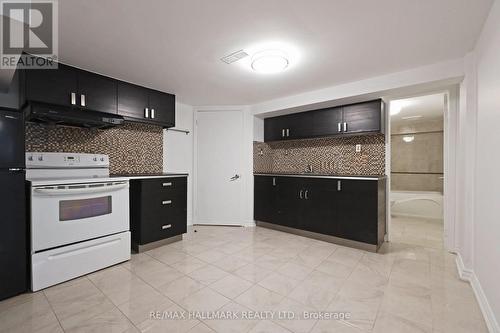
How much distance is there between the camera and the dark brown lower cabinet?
9.34ft

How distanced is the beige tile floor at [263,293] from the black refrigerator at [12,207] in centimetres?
19

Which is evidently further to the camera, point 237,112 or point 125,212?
point 237,112

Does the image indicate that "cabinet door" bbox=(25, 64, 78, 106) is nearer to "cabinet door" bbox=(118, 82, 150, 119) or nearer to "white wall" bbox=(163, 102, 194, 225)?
"cabinet door" bbox=(118, 82, 150, 119)

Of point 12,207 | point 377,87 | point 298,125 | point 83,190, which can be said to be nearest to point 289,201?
point 298,125

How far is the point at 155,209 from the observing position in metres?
2.93

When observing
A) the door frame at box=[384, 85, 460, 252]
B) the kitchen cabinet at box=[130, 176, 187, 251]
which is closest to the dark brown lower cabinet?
the door frame at box=[384, 85, 460, 252]

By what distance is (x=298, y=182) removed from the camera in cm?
350

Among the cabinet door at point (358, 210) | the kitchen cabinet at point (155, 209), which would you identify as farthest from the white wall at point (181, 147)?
the cabinet door at point (358, 210)

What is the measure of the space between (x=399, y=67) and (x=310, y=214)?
217cm

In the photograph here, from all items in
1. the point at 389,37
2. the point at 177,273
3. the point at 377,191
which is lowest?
the point at 177,273

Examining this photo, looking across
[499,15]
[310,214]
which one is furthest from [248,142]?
[499,15]

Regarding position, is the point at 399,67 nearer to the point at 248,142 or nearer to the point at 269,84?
the point at 269,84

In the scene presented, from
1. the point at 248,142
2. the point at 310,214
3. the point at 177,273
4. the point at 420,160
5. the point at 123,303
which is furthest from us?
the point at 420,160

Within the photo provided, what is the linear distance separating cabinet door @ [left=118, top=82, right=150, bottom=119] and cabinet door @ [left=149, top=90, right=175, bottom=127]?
0.08 m
